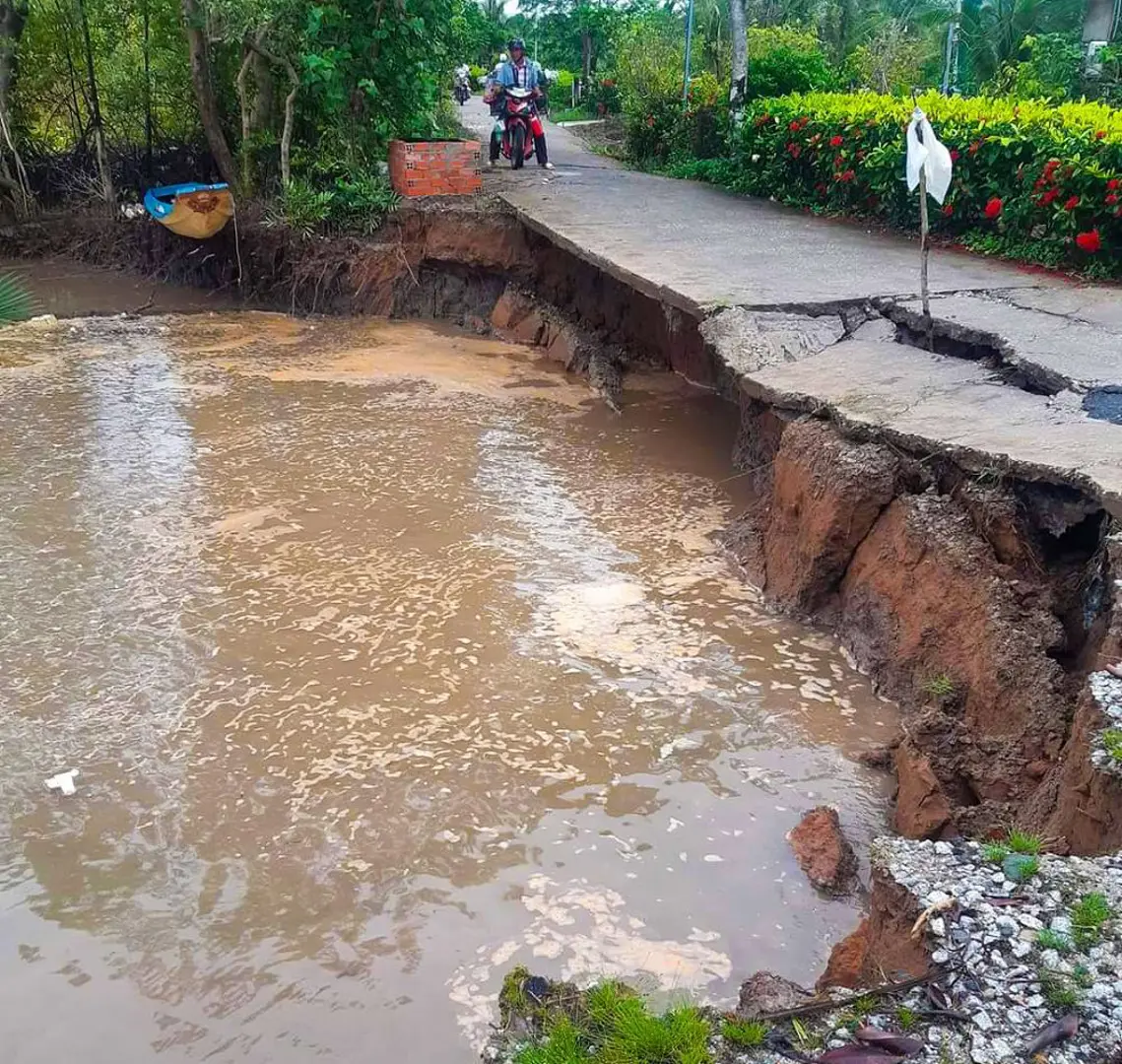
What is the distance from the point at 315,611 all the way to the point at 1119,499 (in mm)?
3576

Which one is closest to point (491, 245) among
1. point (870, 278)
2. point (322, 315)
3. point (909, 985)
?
point (322, 315)

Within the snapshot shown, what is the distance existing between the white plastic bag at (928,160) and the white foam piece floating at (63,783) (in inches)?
189

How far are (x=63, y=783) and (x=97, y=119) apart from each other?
36.8ft

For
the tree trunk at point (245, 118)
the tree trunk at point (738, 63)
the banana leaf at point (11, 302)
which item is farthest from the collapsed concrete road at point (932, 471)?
the tree trunk at point (245, 118)

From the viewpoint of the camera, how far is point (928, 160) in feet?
18.4

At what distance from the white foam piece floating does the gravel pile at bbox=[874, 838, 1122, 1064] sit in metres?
2.93

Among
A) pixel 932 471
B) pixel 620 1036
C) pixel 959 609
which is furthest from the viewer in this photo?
pixel 932 471

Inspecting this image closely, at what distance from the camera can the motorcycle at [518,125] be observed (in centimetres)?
1247

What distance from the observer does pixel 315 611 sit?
5.37m

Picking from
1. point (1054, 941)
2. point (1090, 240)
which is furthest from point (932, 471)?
point (1090, 240)

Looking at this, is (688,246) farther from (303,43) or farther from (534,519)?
(303,43)

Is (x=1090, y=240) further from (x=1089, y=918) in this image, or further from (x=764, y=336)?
(x=1089, y=918)

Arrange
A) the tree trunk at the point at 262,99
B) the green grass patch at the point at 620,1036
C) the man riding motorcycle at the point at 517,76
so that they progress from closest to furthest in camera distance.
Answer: the green grass patch at the point at 620,1036 < the tree trunk at the point at 262,99 < the man riding motorcycle at the point at 517,76

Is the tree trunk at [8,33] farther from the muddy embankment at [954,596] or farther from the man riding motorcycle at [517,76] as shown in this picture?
the muddy embankment at [954,596]
